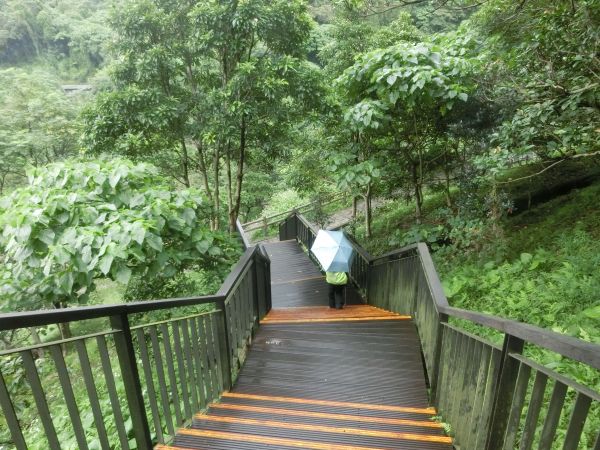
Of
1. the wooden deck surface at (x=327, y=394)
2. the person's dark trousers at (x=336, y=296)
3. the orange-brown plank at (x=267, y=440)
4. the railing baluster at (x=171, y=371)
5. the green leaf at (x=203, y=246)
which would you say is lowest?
the person's dark trousers at (x=336, y=296)

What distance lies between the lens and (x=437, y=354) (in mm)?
2867

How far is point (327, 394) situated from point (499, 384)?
1781 millimetres

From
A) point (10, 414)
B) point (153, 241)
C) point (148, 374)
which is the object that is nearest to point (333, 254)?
point (153, 241)

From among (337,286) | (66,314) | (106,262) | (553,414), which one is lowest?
(337,286)

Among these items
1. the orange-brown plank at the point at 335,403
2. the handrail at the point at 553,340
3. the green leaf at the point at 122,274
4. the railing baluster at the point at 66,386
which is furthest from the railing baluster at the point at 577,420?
the green leaf at the point at 122,274

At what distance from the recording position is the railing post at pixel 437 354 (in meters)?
2.76

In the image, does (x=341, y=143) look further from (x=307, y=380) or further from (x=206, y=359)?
(x=206, y=359)

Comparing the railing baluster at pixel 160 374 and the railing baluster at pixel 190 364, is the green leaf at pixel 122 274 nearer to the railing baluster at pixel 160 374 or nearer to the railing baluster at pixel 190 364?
the railing baluster at pixel 190 364

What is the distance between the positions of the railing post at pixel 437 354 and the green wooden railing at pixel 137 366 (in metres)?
1.69

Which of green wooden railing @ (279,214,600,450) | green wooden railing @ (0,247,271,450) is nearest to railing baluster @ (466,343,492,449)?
green wooden railing @ (279,214,600,450)

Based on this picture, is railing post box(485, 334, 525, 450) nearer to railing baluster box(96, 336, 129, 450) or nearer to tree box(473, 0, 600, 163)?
railing baluster box(96, 336, 129, 450)

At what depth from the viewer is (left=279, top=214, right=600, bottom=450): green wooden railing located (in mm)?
1242

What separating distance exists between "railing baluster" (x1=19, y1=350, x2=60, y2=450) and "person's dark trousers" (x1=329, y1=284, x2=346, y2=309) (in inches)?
201

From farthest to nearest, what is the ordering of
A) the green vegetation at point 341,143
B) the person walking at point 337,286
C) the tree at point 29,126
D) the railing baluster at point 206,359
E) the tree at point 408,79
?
the tree at point 29,126 → the person walking at point 337,286 → the tree at point 408,79 → the green vegetation at point 341,143 → the railing baluster at point 206,359
